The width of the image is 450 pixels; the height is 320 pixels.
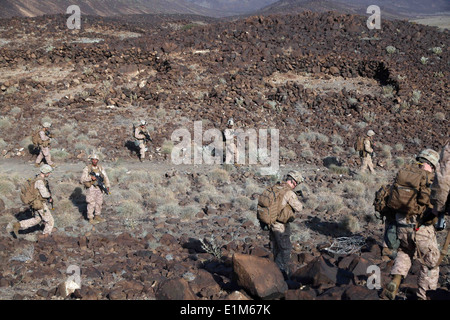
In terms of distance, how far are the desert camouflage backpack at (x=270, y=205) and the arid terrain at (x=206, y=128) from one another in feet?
2.85

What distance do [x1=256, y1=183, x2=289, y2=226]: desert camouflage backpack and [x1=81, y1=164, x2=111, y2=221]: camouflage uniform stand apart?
416 centimetres

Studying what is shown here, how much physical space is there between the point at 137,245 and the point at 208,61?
564 inches

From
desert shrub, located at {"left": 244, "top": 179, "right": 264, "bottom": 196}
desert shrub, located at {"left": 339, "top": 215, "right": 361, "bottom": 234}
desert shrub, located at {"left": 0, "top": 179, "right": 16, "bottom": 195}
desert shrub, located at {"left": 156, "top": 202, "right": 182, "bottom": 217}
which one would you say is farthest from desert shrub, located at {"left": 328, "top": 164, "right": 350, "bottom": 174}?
desert shrub, located at {"left": 0, "top": 179, "right": 16, "bottom": 195}

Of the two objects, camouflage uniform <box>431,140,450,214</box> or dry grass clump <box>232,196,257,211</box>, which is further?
dry grass clump <box>232,196,257,211</box>

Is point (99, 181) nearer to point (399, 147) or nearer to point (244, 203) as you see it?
point (244, 203)

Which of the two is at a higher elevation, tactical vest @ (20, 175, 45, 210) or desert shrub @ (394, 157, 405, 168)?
tactical vest @ (20, 175, 45, 210)

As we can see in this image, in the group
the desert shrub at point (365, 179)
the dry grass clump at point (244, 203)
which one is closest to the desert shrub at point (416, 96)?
the desert shrub at point (365, 179)

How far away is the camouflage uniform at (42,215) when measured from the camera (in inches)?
278

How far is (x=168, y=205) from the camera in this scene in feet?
30.2

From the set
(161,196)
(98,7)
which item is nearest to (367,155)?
(161,196)

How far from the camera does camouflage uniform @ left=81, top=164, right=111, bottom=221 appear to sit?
798cm

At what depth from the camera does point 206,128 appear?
614 inches

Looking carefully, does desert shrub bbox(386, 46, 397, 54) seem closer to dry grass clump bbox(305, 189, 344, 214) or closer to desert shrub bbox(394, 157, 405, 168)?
desert shrub bbox(394, 157, 405, 168)

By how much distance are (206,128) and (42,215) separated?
9096 millimetres
